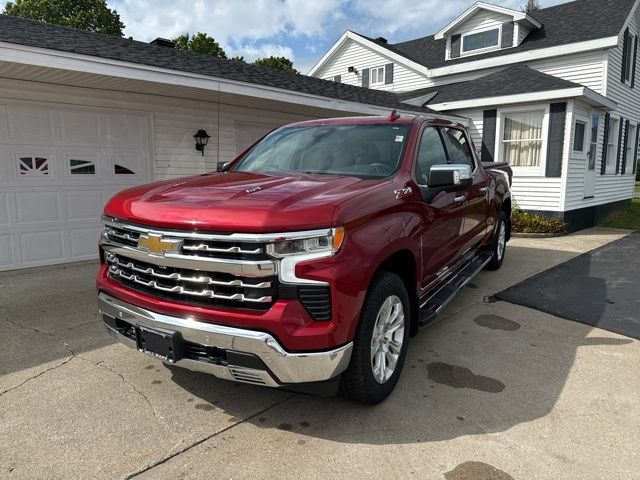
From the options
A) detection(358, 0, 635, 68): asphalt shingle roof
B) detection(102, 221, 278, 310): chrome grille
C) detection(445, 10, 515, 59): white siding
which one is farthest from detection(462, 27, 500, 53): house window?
detection(102, 221, 278, 310): chrome grille

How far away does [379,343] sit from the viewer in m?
2.92

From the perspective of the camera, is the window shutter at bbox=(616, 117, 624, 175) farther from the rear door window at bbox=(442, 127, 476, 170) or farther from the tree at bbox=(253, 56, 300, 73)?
the tree at bbox=(253, 56, 300, 73)

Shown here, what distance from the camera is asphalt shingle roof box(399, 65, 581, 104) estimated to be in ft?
36.2

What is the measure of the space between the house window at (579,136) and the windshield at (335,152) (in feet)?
31.2

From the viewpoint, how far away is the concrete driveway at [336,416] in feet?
8.02

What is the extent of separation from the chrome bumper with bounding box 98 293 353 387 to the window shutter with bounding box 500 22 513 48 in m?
16.1

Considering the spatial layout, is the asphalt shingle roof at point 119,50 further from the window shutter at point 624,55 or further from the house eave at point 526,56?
the window shutter at point 624,55

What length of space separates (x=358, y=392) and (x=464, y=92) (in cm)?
1206

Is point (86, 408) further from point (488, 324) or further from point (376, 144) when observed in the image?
point (488, 324)

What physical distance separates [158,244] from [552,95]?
10771 millimetres

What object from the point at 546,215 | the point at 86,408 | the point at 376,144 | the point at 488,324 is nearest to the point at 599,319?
the point at 488,324

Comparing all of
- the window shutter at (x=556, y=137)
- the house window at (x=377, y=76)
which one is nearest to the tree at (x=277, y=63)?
the house window at (x=377, y=76)

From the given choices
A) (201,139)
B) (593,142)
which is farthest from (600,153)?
(201,139)

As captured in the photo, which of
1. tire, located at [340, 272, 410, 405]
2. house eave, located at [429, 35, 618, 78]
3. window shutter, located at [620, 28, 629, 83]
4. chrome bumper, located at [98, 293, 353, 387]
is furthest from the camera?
window shutter, located at [620, 28, 629, 83]
